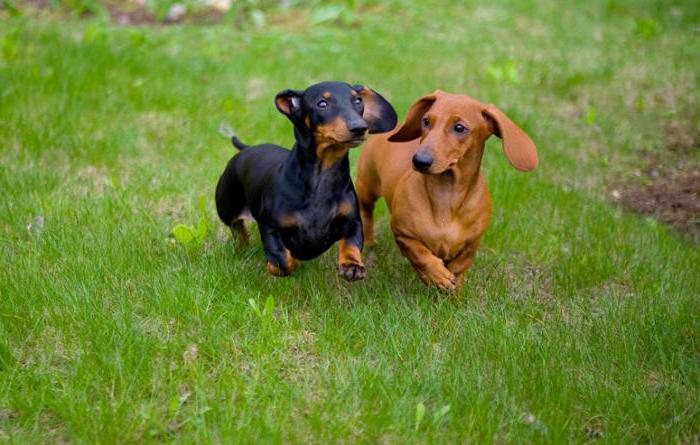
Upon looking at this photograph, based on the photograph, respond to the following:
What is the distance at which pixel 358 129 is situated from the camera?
12.0 ft

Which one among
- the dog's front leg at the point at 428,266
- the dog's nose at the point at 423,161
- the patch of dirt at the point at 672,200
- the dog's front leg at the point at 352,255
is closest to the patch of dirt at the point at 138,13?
the patch of dirt at the point at 672,200

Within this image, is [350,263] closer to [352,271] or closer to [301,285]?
[352,271]

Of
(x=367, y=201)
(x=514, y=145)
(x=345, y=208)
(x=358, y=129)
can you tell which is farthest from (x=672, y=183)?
(x=358, y=129)

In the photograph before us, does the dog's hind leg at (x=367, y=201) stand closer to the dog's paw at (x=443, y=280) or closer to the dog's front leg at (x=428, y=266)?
the dog's front leg at (x=428, y=266)

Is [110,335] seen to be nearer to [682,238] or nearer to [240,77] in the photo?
[682,238]

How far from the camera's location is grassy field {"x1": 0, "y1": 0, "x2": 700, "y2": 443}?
10.8 feet

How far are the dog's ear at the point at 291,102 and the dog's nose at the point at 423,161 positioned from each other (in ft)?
1.91

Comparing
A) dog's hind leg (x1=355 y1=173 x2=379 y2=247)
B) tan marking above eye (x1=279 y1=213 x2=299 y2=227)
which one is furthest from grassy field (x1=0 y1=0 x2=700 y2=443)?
tan marking above eye (x1=279 y1=213 x2=299 y2=227)

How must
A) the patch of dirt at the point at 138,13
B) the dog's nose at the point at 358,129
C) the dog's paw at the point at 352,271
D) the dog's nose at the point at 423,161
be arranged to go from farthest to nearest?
1. the patch of dirt at the point at 138,13
2. the dog's paw at the point at 352,271
3. the dog's nose at the point at 423,161
4. the dog's nose at the point at 358,129

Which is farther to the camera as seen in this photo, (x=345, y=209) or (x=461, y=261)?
(x=461, y=261)

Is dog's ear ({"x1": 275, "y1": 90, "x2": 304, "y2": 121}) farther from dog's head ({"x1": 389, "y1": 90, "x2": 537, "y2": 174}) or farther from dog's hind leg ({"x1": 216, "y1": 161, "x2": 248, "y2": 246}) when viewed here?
dog's hind leg ({"x1": 216, "y1": 161, "x2": 248, "y2": 246})

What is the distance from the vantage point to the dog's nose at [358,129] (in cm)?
367

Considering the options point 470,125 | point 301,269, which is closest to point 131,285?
point 301,269

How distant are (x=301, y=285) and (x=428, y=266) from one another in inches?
28.2
